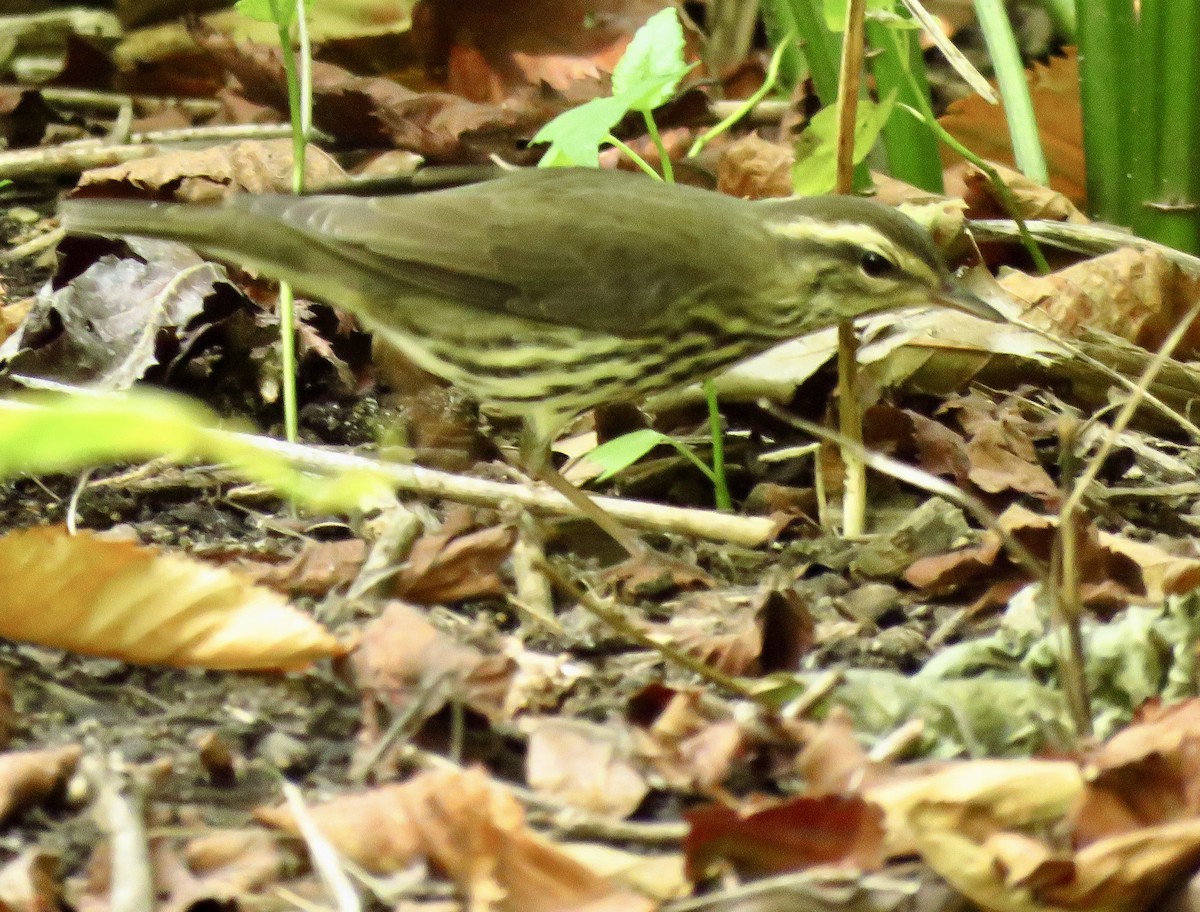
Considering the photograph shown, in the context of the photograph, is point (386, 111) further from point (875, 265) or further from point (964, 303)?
point (964, 303)

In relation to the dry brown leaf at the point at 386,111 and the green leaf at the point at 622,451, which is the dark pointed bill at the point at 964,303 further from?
the dry brown leaf at the point at 386,111

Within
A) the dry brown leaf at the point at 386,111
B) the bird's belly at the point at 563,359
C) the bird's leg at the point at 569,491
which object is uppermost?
the dry brown leaf at the point at 386,111

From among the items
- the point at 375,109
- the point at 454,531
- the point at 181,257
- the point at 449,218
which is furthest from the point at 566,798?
the point at 375,109

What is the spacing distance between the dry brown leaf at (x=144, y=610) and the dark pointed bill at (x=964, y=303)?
1.36 metres

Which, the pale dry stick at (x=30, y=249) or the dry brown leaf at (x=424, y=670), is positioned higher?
the pale dry stick at (x=30, y=249)

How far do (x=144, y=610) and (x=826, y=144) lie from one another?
4.43ft

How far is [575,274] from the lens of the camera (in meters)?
2.81

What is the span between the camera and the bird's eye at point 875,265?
9.04 ft

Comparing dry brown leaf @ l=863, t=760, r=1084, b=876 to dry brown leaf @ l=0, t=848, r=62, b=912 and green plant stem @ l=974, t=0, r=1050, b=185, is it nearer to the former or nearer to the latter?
dry brown leaf @ l=0, t=848, r=62, b=912

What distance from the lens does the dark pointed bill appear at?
276cm

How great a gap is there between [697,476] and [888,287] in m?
0.56

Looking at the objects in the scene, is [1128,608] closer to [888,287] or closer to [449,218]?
[888,287]

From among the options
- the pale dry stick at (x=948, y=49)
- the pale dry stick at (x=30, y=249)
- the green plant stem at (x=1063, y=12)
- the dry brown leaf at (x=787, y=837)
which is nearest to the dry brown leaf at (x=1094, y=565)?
the pale dry stick at (x=948, y=49)

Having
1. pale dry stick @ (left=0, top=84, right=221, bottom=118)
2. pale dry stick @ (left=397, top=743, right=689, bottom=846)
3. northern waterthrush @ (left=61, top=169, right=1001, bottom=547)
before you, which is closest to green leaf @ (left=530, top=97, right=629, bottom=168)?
northern waterthrush @ (left=61, top=169, right=1001, bottom=547)
